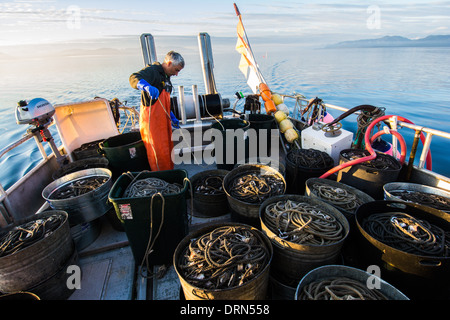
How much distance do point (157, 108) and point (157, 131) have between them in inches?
15.1

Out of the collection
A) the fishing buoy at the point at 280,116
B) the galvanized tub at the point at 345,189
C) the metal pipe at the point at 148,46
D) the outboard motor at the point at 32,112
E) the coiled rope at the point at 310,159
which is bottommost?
the galvanized tub at the point at 345,189

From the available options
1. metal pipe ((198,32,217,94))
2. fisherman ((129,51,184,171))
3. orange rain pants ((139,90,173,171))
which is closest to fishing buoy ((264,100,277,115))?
metal pipe ((198,32,217,94))

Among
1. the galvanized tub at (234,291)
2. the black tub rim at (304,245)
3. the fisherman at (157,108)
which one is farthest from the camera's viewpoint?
the fisherman at (157,108)

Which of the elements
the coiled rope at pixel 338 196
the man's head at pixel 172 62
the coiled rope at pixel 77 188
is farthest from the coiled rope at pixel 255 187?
the man's head at pixel 172 62

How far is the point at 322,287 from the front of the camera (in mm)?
1879

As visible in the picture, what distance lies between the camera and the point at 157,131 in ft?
12.5

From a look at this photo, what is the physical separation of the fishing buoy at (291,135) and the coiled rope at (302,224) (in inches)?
110

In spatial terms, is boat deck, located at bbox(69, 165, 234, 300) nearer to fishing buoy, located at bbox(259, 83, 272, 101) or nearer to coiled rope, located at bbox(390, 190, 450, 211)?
coiled rope, located at bbox(390, 190, 450, 211)

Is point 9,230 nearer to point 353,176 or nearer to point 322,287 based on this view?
point 322,287

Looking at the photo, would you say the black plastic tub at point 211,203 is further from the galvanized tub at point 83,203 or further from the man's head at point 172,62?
the man's head at point 172,62

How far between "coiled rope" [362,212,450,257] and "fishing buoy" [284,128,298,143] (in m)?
2.93

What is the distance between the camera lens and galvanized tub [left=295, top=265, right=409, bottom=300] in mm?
1776

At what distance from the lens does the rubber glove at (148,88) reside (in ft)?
11.1
